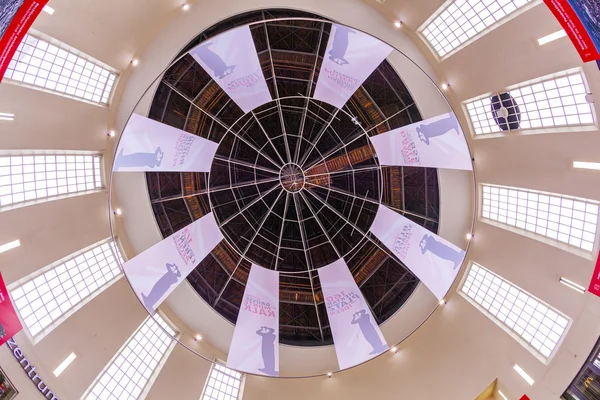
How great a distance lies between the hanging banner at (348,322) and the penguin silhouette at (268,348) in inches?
117

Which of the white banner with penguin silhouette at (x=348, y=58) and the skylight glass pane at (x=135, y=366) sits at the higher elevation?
the white banner with penguin silhouette at (x=348, y=58)

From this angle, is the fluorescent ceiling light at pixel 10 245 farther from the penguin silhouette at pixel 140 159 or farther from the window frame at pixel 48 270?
the penguin silhouette at pixel 140 159

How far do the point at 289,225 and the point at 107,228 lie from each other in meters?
11.2

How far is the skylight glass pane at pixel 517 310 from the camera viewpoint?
16.0 meters

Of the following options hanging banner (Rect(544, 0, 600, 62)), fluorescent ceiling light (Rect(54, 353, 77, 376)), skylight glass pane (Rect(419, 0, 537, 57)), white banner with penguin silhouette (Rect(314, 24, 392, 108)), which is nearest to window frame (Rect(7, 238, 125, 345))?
fluorescent ceiling light (Rect(54, 353, 77, 376))

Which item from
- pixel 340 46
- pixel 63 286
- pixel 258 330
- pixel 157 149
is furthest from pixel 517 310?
pixel 63 286

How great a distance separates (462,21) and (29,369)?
22.9 meters

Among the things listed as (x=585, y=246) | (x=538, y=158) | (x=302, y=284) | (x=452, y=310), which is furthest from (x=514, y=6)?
(x=302, y=284)

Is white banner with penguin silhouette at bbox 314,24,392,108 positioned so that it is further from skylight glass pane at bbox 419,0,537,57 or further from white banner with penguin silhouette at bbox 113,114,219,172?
white banner with penguin silhouette at bbox 113,114,219,172

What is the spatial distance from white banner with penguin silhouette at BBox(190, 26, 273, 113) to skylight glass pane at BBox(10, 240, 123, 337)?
8.65 metres

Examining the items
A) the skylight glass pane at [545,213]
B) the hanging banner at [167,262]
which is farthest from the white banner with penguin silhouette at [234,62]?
the skylight glass pane at [545,213]

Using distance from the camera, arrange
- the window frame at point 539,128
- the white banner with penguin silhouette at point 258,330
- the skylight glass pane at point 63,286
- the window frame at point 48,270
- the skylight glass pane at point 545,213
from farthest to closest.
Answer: the white banner with penguin silhouette at point 258,330
the skylight glass pane at point 63,286
the window frame at point 48,270
the skylight glass pane at point 545,213
the window frame at point 539,128

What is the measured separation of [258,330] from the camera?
715 inches

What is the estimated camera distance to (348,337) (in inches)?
701
